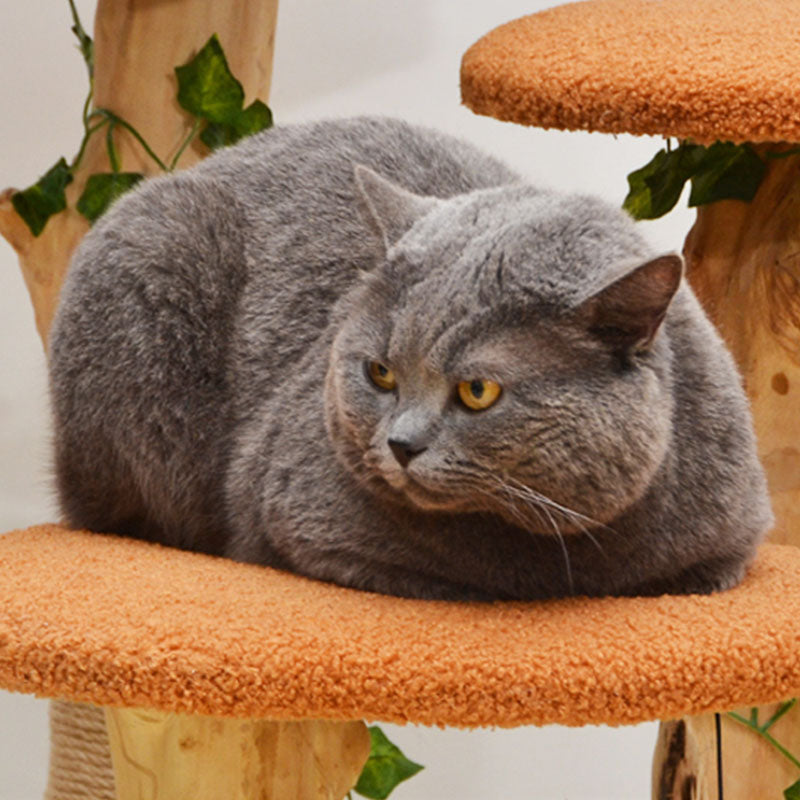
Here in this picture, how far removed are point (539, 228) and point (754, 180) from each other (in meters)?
0.65

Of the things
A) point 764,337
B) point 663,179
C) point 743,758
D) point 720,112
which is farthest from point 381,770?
point 720,112

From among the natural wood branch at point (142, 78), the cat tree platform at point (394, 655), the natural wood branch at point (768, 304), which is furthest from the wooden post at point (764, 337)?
the natural wood branch at point (142, 78)

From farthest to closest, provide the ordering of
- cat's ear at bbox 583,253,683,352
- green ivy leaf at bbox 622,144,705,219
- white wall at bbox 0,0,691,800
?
white wall at bbox 0,0,691,800, green ivy leaf at bbox 622,144,705,219, cat's ear at bbox 583,253,683,352

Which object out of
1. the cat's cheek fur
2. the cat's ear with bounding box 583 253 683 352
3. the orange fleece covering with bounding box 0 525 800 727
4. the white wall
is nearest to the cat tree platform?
the orange fleece covering with bounding box 0 525 800 727

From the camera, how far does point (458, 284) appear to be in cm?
100

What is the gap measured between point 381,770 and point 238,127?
2.81 feet

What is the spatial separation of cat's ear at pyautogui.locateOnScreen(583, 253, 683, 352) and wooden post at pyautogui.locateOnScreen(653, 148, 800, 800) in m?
0.66

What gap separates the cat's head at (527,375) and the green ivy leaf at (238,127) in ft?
2.47

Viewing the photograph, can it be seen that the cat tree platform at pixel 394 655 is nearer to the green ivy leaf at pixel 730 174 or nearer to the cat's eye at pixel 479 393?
the cat's eye at pixel 479 393

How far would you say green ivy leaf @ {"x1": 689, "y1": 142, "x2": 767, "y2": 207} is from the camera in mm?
1565

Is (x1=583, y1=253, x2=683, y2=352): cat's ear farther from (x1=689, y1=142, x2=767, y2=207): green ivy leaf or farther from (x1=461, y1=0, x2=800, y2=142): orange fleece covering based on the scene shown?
(x1=689, y1=142, x2=767, y2=207): green ivy leaf

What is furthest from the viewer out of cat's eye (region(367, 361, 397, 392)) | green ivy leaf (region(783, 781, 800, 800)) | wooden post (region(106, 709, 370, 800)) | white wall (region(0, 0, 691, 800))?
white wall (region(0, 0, 691, 800))

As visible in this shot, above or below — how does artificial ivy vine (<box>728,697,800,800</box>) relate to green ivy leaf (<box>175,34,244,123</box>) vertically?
below

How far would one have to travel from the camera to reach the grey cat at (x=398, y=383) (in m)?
0.96
